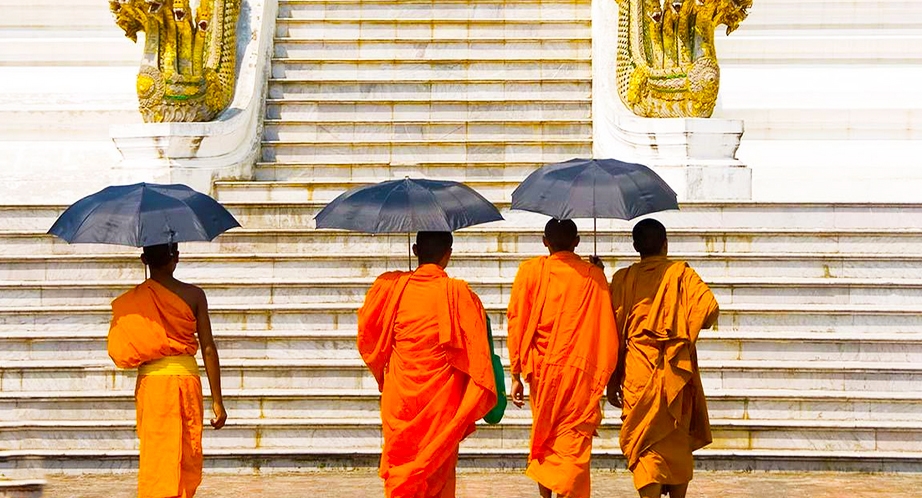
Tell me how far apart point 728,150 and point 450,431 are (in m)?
5.11

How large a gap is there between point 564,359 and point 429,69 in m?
6.49

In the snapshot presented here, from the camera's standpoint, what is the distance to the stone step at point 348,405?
9.81 m

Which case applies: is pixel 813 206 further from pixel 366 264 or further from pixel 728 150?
pixel 366 264

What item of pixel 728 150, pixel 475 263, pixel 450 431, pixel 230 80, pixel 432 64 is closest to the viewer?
pixel 450 431

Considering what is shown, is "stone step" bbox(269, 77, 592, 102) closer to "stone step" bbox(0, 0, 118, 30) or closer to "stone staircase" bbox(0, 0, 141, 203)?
"stone staircase" bbox(0, 0, 141, 203)

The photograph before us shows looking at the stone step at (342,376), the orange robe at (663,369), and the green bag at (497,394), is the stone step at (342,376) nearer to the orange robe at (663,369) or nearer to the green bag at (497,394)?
the orange robe at (663,369)

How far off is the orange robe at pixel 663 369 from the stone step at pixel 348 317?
2364 mm

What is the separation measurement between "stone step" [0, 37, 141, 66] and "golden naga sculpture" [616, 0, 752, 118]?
475cm

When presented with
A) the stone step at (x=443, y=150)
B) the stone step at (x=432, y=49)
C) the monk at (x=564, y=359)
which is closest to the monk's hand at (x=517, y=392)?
the monk at (x=564, y=359)

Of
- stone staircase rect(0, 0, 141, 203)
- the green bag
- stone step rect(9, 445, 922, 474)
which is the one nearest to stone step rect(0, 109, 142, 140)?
stone staircase rect(0, 0, 141, 203)

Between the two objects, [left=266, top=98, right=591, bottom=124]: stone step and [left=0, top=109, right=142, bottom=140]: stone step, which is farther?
[left=0, top=109, right=142, bottom=140]: stone step

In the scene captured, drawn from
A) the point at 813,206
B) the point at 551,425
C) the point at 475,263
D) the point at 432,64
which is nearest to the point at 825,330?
the point at 813,206

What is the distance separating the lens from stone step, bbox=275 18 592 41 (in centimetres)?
1442

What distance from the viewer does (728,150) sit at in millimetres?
12078
